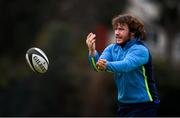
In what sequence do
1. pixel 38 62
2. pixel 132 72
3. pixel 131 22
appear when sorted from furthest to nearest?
1. pixel 38 62
2. pixel 131 22
3. pixel 132 72

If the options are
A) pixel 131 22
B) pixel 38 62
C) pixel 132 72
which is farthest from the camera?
pixel 38 62

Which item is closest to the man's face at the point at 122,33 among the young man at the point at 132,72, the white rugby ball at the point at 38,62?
the young man at the point at 132,72

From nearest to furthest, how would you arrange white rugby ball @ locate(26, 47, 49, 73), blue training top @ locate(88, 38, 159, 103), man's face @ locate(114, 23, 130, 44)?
blue training top @ locate(88, 38, 159, 103) < man's face @ locate(114, 23, 130, 44) < white rugby ball @ locate(26, 47, 49, 73)

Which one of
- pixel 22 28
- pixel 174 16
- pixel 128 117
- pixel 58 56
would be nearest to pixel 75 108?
pixel 58 56

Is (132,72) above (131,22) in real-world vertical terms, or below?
below

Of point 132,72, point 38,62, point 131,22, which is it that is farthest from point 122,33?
point 38,62

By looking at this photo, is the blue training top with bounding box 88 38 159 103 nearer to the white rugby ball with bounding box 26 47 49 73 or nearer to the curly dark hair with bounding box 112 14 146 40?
the curly dark hair with bounding box 112 14 146 40

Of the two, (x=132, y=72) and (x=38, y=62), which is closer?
(x=132, y=72)

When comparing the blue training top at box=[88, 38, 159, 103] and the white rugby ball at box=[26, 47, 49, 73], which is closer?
the blue training top at box=[88, 38, 159, 103]

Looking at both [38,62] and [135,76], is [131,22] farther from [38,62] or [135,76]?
[38,62]

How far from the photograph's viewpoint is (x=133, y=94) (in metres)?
9.95

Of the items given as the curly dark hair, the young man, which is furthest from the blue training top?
the curly dark hair

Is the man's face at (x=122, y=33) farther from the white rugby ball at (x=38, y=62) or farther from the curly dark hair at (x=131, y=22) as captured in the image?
the white rugby ball at (x=38, y=62)

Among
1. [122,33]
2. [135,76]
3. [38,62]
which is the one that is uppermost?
[122,33]
